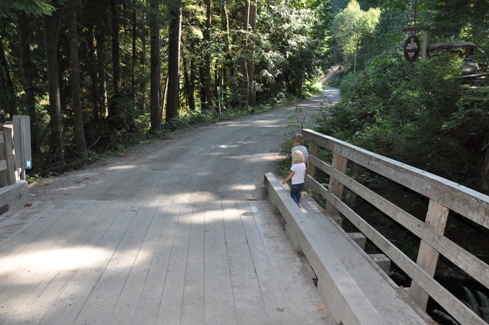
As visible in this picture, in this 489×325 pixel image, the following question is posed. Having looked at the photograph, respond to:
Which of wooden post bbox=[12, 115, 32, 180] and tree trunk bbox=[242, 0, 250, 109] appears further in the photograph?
tree trunk bbox=[242, 0, 250, 109]

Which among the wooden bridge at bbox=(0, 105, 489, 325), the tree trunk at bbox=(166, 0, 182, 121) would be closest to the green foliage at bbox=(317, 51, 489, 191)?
the wooden bridge at bbox=(0, 105, 489, 325)

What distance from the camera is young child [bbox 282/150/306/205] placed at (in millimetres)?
5926

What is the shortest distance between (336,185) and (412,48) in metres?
8.90

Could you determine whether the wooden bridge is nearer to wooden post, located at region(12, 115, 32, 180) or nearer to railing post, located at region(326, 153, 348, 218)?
railing post, located at region(326, 153, 348, 218)

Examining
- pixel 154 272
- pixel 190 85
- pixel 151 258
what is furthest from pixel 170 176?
pixel 190 85

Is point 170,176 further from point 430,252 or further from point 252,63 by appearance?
point 252,63

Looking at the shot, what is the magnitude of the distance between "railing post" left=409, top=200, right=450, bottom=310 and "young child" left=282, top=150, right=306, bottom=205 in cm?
278

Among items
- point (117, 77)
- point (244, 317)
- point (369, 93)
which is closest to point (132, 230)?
point (244, 317)

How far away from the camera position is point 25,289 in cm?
342

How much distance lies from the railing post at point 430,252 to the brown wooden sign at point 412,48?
1081 centimetres

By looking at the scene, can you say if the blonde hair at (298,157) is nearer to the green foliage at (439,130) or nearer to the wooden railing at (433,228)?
the wooden railing at (433,228)

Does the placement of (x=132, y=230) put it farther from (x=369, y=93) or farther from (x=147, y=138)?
(x=369, y=93)

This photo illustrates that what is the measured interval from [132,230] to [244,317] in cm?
254

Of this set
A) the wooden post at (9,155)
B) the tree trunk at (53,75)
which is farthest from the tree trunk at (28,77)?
the wooden post at (9,155)
